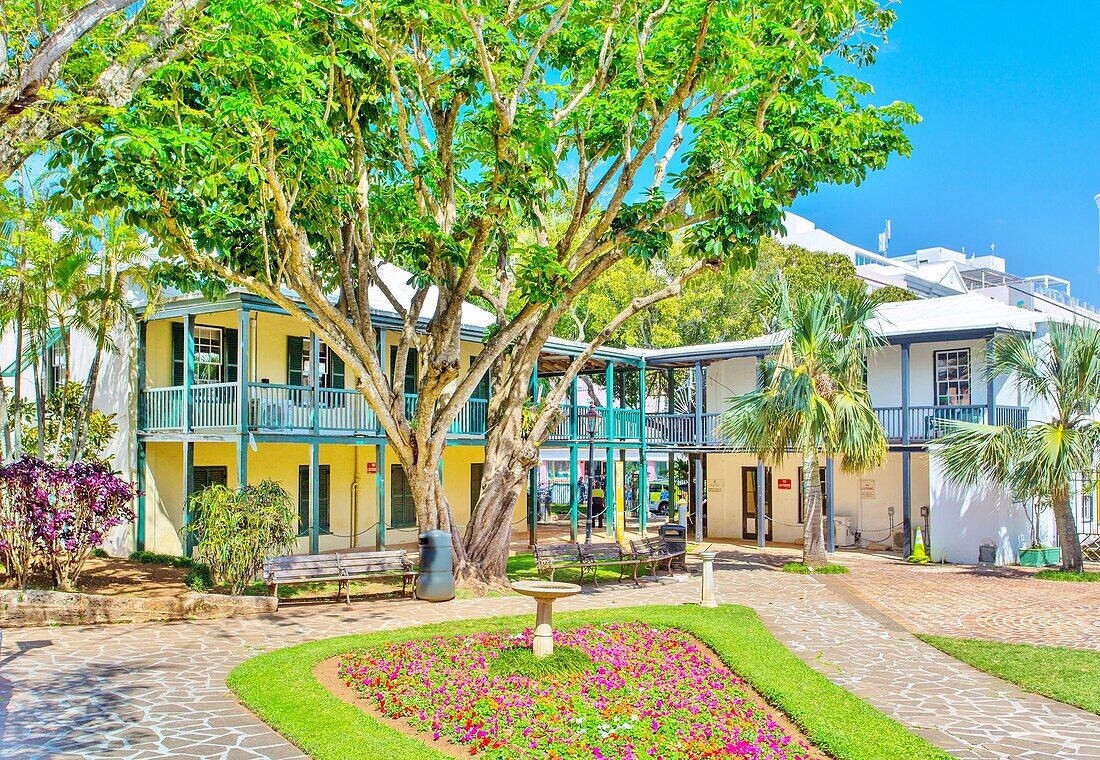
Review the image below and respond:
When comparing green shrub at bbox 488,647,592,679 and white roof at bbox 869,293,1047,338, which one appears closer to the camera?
green shrub at bbox 488,647,592,679

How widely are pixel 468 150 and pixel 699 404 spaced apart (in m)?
14.1

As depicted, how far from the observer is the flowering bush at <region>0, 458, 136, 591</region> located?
45.9 feet

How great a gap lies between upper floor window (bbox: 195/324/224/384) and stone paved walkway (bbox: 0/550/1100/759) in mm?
8325

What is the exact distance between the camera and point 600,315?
37.0 meters

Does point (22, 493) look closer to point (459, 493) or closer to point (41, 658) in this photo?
point (41, 658)

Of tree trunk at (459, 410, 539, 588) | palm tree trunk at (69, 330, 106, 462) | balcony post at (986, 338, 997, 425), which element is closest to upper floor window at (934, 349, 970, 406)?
balcony post at (986, 338, 997, 425)

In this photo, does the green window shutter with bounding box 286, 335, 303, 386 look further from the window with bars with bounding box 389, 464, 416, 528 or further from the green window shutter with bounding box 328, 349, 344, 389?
the window with bars with bounding box 389, 464, 416, 528

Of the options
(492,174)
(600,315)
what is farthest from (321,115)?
(600,315)

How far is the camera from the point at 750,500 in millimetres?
27734

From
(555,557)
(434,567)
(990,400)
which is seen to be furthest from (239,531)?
(990,400)

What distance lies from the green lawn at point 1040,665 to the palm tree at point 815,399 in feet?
23.6

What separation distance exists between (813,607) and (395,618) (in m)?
6.47

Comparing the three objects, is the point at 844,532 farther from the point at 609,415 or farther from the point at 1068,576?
the point at 1068,576

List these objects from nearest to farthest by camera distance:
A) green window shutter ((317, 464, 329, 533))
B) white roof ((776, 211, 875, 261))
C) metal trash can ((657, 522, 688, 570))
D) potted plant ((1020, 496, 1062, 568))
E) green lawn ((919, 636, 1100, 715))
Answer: green lawn ((919, 636, 1100, 715)), metal trash can ((657, 522, 688, 570)), potted plant ((1020, 496, 1062, 568)), green window shutter ((317, 464, 329, 533)), white roof ((776, 211, 875, 261))
